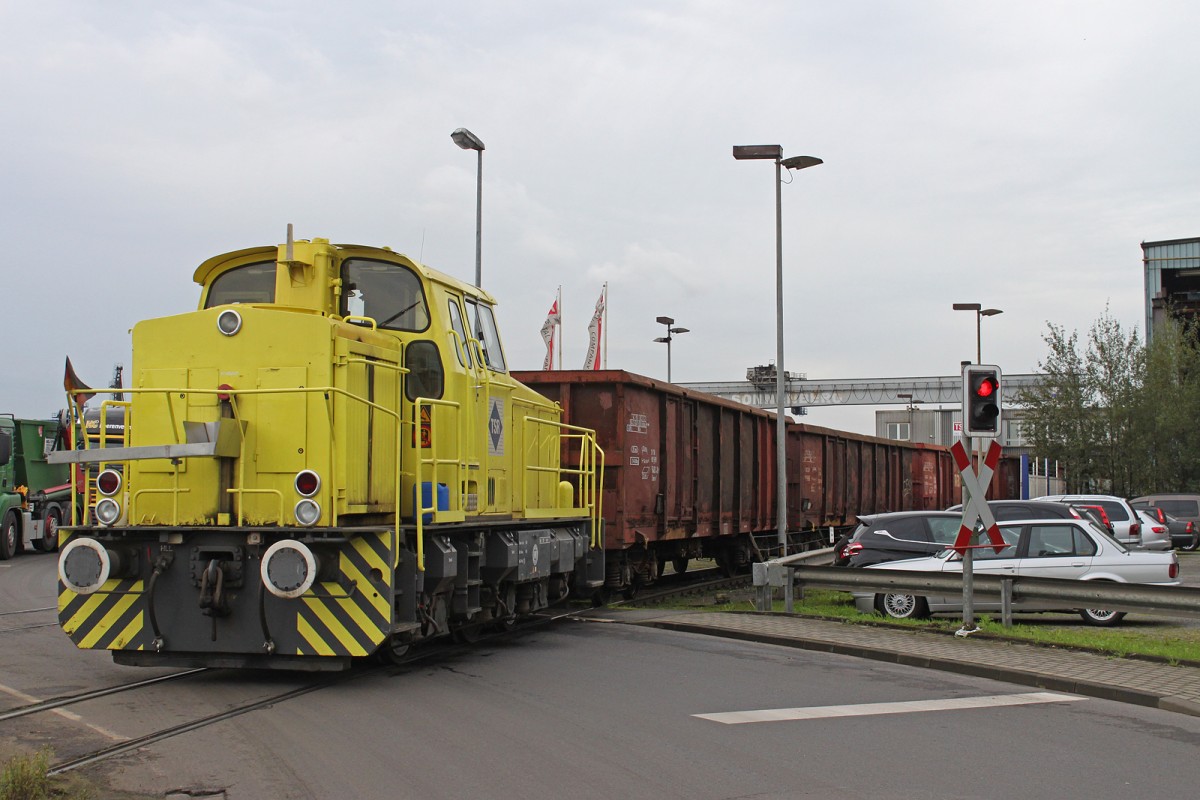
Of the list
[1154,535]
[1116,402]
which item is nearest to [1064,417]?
[1116,402]

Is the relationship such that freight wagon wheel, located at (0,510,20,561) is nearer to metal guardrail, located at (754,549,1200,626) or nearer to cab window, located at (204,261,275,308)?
cab window, located at (204,261,275,308)

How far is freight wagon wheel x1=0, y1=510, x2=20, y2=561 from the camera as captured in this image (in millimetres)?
23219

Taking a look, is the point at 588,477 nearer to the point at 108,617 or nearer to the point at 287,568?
the point at 287,568

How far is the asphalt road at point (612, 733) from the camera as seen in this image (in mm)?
6059

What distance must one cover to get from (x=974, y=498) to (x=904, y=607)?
8.71ft

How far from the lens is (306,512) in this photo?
8.29m

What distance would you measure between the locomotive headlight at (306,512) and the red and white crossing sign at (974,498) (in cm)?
666

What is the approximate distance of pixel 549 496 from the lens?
1247 centimetres

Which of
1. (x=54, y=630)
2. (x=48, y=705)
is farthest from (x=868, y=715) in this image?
(x=54, y=630)

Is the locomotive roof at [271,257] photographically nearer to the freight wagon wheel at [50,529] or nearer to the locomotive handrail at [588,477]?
the locomotive handrail at [588,477]

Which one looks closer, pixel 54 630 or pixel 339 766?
pixel 339 766

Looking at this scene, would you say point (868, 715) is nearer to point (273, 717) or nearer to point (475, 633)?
point (273, 717)

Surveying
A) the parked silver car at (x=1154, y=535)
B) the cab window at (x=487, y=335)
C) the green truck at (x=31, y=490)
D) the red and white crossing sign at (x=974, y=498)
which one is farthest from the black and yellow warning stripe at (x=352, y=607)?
the parked silver car at (x=1154, y=535)

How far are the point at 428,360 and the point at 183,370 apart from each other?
2071mm
